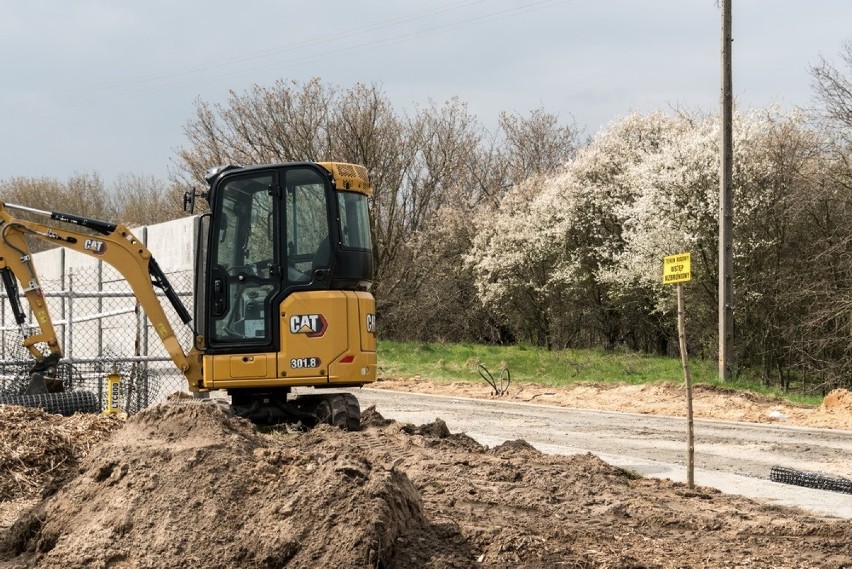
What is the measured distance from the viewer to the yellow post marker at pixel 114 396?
12828 millimetres

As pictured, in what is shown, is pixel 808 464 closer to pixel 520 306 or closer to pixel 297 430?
pixel 297 430

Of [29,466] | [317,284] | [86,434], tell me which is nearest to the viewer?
[29,466]

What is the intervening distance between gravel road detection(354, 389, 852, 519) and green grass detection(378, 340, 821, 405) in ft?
16.4

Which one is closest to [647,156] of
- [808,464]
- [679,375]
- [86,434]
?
[679,375]

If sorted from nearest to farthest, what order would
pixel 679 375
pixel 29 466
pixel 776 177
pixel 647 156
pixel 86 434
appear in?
pixel 29 466 → pixel 86 434 → pixel 679 375 → pixel 776 177 → pixel 647 156

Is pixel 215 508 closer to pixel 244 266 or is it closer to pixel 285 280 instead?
pixel 285 280

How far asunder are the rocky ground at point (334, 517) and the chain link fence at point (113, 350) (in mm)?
5051

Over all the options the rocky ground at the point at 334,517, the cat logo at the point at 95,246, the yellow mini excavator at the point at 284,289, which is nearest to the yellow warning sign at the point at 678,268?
the rocky ground at the point at 334,517

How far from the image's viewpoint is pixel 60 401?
13258mm

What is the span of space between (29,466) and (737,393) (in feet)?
49.0

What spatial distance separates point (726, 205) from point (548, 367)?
7520mm

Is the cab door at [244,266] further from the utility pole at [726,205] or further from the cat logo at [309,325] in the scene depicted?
the utility pole at [726,205]

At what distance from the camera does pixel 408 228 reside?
140ft

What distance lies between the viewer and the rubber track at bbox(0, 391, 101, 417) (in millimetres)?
13078
